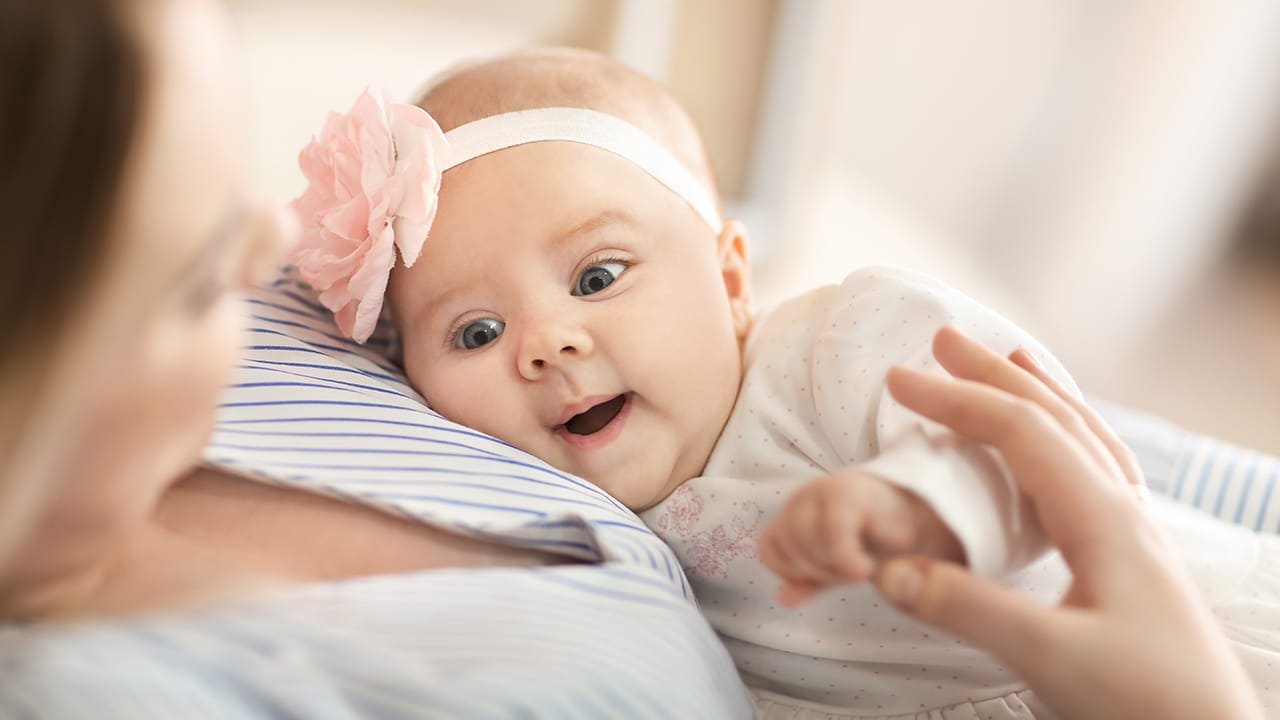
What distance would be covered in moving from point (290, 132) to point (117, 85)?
4.42 ft

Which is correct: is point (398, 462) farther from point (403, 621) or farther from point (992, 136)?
point (992, 136)

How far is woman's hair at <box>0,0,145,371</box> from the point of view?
43 cm

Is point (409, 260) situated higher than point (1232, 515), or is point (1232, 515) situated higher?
point (409, 260)

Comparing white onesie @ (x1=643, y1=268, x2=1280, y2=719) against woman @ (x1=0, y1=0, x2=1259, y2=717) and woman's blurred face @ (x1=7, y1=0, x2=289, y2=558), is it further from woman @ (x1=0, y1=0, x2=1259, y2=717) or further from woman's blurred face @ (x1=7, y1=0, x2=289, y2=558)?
woman's blurred face @ (x1=7, y1=0, x2=289, y2=558)

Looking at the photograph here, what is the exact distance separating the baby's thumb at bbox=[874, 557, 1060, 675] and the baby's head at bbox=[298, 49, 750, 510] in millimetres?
368

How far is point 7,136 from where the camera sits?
0.44m

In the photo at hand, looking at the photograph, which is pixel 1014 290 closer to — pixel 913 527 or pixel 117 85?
pixel 913 527

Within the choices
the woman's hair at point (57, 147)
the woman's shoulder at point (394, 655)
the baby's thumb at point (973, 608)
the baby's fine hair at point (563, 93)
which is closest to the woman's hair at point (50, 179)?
the woman's hair at point (57, 147)

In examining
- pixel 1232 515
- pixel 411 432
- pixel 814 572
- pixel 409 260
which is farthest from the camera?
pixel 1232 515

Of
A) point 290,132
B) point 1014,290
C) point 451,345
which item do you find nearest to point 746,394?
point 451,345

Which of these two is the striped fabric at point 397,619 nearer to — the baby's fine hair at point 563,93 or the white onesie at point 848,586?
the white onesie at point 848,586

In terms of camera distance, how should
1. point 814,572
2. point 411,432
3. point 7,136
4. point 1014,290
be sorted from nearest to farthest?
1. point 7,136
2. point 814,572
3. point 411,432
4. point 1014,290

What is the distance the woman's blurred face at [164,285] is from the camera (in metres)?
0.46

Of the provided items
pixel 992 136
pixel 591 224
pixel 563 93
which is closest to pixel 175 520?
pixel 591 224
